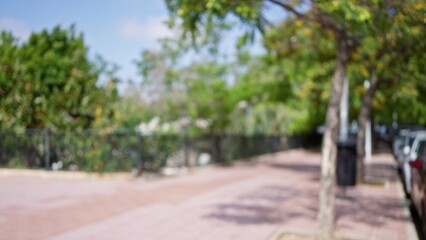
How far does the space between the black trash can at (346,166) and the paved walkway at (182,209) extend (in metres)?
0.50

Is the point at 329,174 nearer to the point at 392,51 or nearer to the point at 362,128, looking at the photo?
the point at 392,51

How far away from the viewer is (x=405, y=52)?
35.4 feet

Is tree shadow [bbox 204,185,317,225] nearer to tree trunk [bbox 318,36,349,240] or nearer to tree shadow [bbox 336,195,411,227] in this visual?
tree shadow [bbox 336,195,411,227]

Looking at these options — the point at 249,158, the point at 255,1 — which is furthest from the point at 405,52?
the point at 249,158

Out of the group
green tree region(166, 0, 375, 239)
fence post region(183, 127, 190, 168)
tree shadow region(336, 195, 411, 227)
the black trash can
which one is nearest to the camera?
green tree region(166, 0, 375, 239)

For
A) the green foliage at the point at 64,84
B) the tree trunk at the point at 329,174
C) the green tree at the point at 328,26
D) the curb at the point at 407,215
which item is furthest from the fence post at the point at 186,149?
the tree trunk at the point at 329,174

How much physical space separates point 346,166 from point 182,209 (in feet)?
13.7

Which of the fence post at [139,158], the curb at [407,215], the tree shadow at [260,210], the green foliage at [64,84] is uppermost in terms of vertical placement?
the green foliage at [64,84]

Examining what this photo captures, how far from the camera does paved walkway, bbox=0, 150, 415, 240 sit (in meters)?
7.84

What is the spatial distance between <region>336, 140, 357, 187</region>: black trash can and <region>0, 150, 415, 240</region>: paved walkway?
496 mm

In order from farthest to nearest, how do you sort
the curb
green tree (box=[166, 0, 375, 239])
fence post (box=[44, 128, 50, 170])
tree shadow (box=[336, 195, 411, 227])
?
fence post (box=[44, 128, 50, 170]) < tree shadow (box=[336, 195, 411, 227]) < the curb < green tree (box=[166, 0, 375, 239])

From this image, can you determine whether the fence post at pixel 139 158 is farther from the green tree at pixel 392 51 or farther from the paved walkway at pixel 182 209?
the green tree at pixel 392 51

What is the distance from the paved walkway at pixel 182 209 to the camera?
25.7 ft

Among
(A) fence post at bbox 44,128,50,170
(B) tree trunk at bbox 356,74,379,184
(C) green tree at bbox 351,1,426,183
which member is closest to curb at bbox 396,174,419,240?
(B) tree trunk at bbox 356,74,379,184
